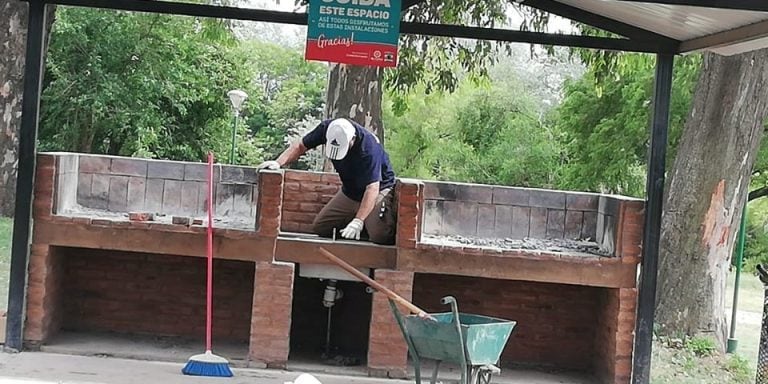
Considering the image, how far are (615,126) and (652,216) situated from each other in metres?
14.3

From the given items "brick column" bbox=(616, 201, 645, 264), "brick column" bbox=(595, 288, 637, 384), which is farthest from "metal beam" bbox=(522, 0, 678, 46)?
"brick column" bbox=(595, 288, 637, 384)

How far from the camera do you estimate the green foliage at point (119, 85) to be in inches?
952

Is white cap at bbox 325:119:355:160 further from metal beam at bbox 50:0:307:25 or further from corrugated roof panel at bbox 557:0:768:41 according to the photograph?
corrugated roof panel at bbox 557:0:768:41

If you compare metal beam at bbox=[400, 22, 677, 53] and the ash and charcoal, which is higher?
metal beam at bbox=[400, 22, 677, 53]

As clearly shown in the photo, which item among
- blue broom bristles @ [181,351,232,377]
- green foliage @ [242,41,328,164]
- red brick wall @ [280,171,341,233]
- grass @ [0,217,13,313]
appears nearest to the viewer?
blue broom bristles @ [181,351,232,377]

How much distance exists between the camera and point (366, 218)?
8.88 m

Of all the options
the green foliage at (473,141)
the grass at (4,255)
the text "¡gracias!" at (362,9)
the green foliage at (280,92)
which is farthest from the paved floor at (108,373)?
the green foliage at (280,92)

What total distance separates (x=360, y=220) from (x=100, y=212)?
2.45m

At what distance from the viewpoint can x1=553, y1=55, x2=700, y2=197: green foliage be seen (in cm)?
2023

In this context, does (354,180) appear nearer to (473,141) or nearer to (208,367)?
(208,367)

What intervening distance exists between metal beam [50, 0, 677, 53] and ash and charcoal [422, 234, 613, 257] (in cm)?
171

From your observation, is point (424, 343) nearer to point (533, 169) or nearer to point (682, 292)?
point (682, 292)

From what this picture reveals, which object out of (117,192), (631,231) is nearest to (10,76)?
(117,192)

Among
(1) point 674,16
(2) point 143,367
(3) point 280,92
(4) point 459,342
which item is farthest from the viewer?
(3) point 280,92
